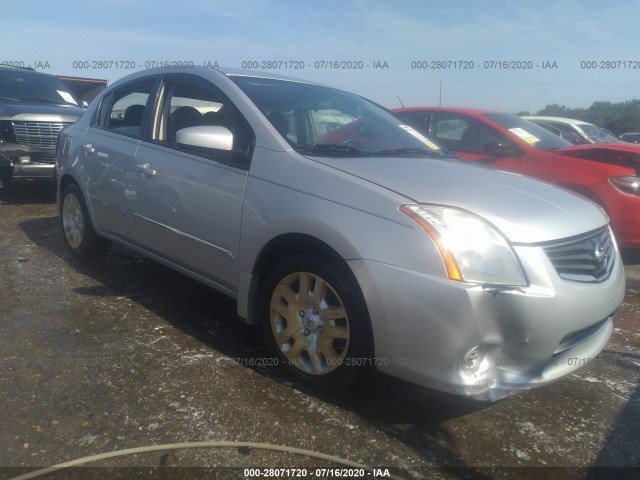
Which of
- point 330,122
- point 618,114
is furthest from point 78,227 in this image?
point 618,114

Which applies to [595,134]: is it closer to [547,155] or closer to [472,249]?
[547,155]

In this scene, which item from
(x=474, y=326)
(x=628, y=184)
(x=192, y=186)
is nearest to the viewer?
(x=474, y=326)

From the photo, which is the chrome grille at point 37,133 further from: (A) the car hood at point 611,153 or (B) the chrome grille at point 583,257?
(B) the chrome grille at point 583,257

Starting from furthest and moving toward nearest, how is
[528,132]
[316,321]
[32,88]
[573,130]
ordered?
[573,130]
[32,88]
[528,132]
[316,321]

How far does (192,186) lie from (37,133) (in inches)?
191

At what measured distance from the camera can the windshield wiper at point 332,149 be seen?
3077 millimetres

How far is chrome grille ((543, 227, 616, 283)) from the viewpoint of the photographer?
246 centimetres

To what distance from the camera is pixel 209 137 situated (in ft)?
10.1

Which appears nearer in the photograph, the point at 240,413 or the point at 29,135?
the point at 240,413

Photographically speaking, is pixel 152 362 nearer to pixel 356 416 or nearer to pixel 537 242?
pixel 356 416

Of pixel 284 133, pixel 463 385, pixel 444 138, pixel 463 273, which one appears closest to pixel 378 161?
pixel 284 133

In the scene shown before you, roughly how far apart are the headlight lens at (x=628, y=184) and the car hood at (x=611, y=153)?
0.11m

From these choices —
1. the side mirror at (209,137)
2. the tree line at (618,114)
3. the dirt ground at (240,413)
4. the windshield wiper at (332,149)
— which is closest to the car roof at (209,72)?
the side mirror at (209,137)

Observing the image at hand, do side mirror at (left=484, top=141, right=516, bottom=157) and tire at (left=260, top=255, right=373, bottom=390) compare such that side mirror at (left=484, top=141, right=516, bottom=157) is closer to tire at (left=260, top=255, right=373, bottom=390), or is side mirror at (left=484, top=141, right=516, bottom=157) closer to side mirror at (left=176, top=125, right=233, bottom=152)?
side mirror at (left=176, top=125, right=233, bottom=152)
